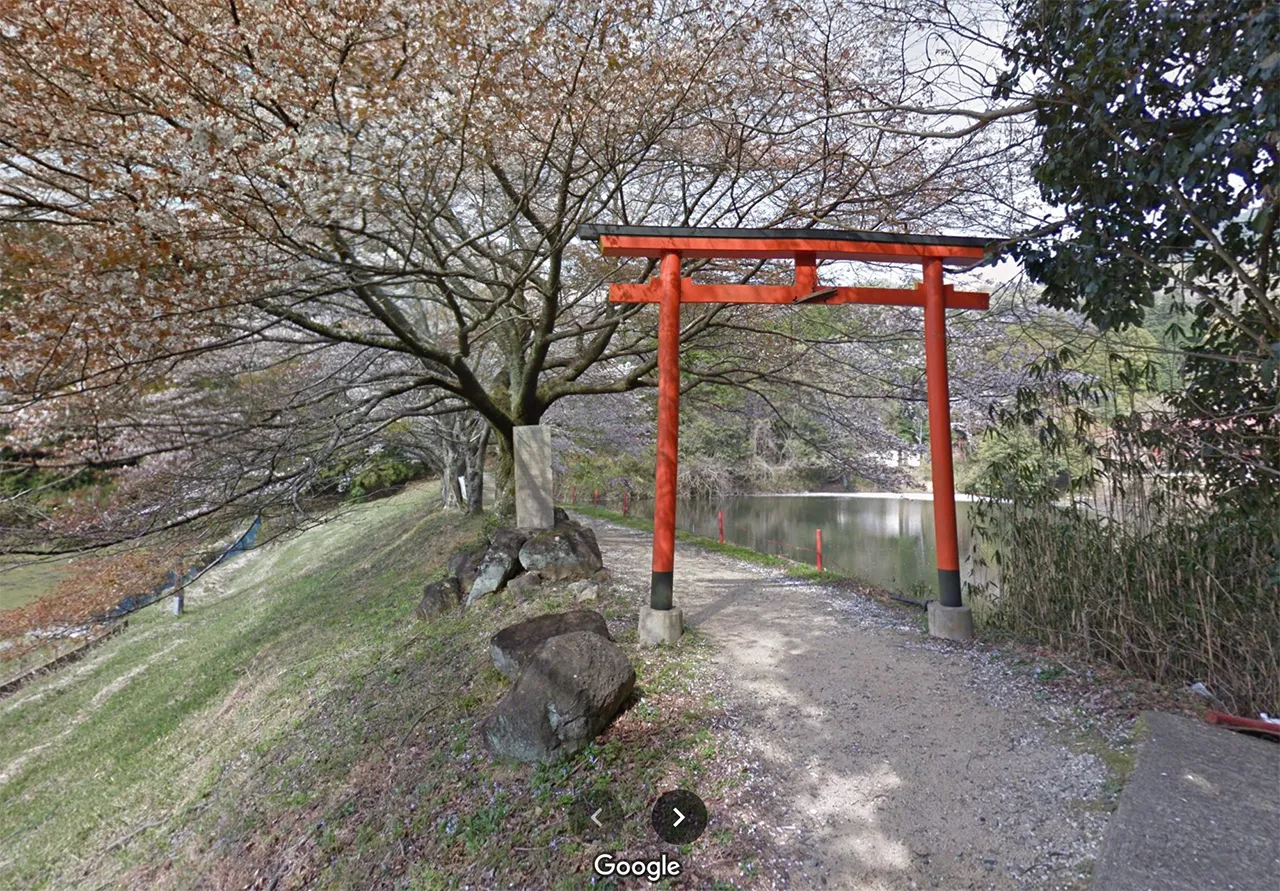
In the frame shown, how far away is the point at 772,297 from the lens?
193 inches

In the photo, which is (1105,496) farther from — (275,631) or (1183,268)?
(275,631)

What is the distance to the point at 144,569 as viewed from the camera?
8.27m

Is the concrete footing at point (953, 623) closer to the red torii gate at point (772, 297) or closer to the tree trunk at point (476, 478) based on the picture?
the red torii gate at point (772, 297)

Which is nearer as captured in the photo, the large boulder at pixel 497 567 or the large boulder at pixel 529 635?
the large boulder at pixel 529 635

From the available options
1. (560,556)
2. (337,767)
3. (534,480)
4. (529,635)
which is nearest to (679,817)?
(529,635)

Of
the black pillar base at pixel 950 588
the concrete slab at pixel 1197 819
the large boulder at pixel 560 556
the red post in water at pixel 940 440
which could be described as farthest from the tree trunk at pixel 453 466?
the concrete slab at pixel 1197 819

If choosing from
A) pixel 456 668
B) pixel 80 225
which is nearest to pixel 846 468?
pixel 456 668

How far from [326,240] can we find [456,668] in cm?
337

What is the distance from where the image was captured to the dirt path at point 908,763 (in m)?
2.48

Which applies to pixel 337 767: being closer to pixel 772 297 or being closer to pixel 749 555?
pixel 772 297

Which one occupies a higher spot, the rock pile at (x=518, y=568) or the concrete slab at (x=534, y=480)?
the concrete slab at (x=534, y=480)

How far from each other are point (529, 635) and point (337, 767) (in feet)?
4.96

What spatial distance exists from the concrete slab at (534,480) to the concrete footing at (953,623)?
13.6ft

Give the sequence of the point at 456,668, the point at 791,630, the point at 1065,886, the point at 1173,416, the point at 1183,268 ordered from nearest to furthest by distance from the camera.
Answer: the point at 1065,886, the point at 1183,268, the point at 1173,416, the point at 456,668, the point at 791,630
